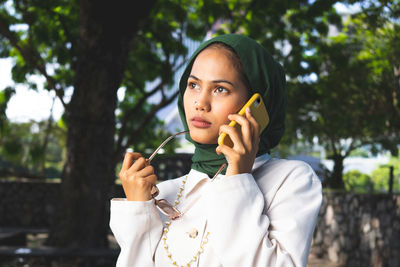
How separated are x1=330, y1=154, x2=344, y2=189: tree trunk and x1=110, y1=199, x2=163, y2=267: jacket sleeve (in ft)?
24.5

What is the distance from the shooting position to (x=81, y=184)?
5.38 m

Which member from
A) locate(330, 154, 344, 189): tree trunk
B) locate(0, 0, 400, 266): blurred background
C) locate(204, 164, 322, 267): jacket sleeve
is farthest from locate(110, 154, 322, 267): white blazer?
locate(330, 154, 344, 189): tree trunk

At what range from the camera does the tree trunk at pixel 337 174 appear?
328 inches

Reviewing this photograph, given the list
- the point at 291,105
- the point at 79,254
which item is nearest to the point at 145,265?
the point at 79,254

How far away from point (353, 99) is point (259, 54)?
252 inches

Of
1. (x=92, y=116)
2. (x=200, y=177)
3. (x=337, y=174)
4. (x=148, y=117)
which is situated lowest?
(x=337, y=174)

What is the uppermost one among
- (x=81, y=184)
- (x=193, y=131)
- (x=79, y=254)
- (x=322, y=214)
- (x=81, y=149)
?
(x=193, y=131)

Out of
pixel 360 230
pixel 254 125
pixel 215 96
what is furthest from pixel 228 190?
pixel 360 230

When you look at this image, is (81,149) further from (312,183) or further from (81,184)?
(312,183)

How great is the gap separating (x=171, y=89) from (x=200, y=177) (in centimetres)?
662

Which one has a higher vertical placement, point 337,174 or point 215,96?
point 215,96

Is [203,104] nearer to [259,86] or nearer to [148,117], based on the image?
[259,86]

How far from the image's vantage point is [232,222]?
45.4 inches

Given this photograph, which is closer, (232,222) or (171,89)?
(232,222)
